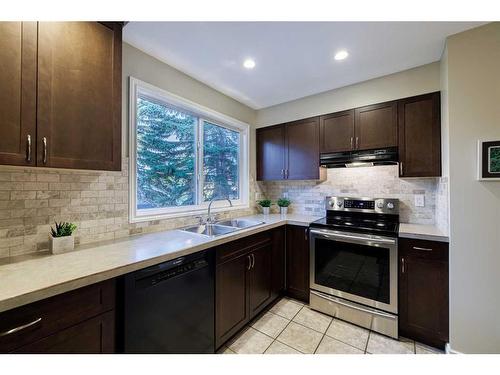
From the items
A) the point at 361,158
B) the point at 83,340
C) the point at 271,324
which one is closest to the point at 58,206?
the point at 83,340

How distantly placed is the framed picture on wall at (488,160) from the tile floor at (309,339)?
1.42 meters

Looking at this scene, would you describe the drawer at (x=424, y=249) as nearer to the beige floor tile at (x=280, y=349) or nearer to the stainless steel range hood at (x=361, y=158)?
the stainless steel range hood at (x=361, y=158)

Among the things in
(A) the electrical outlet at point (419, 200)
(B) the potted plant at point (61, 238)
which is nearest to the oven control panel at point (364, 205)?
(A) the electrical outlet at point (419, 200)

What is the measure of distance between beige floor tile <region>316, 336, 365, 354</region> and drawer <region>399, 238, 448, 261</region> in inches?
35.6

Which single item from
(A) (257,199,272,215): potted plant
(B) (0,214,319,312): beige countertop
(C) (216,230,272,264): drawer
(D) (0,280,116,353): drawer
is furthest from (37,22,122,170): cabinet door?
(A) (257,199,272,215): potted plant

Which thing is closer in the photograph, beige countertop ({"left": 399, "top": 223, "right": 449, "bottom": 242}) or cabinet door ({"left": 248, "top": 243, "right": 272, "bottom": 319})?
beige countertop ({"left": 399, "top": 223, "right": 449, "bottom": 242})

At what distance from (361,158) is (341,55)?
104 centimetres

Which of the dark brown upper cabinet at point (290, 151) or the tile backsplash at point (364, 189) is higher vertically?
the dark brown upper cabinet at point (290, 151)

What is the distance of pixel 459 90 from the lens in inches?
62.7

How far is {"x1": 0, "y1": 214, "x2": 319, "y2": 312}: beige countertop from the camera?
0.83 metres

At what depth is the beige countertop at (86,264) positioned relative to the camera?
830mm

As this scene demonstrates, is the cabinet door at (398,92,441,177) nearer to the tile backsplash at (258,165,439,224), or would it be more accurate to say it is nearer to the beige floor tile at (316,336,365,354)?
the tile backsplash at (258,165,439,224)
